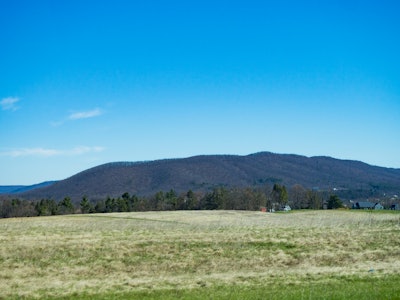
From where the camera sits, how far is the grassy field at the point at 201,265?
21.7 meters

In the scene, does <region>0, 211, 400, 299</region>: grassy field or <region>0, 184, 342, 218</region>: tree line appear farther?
<region>0, 184, 342, 218</region>: tree line

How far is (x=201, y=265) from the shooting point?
31.4 m

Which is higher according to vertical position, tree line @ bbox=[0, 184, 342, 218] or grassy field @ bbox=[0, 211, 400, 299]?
tree line @ bbox=[0, 184, 342, 218]

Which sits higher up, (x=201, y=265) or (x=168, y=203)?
(x=168, y=203)

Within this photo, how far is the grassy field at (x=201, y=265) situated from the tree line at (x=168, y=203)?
284ft

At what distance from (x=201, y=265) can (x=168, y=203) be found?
388ft

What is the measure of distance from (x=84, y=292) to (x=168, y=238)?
17662mm

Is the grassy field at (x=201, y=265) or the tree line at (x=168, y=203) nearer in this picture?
the grassy field at (x=201, y=265)

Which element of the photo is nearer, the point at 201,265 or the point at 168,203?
the point at 201,265

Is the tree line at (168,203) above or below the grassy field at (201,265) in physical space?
above

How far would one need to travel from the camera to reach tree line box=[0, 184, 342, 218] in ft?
420

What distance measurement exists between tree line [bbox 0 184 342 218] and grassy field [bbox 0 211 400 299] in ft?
284

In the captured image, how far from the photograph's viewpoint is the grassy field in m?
21.7

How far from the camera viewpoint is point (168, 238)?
131 ft
